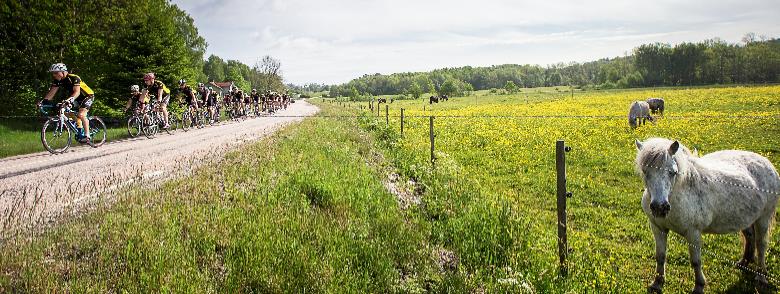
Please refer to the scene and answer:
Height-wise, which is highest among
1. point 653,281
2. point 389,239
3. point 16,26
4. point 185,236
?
point 16,26

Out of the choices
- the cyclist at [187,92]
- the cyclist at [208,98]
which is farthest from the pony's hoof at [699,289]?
the cyclist at [208,98]

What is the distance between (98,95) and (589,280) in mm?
28839

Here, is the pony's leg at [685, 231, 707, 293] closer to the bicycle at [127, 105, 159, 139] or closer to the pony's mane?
the pony's mane

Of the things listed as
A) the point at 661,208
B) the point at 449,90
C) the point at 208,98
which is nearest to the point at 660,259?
the point at 661,208

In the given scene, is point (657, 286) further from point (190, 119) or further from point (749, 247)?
point (190, 119)

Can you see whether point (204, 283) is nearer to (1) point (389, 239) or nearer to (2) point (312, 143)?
(1) point (389, 239)

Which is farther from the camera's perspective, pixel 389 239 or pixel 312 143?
pixel 312 143

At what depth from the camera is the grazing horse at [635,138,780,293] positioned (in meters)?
4.77

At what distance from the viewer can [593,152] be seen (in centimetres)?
1448

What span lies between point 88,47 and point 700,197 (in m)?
29.7

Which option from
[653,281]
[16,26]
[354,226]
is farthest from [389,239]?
[16,26]

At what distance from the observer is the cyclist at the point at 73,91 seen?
10836 millimetres

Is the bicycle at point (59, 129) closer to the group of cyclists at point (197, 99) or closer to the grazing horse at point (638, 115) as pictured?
the group of cyclists at point (197, 99)

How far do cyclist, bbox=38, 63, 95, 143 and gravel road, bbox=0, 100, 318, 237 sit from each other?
61cm
